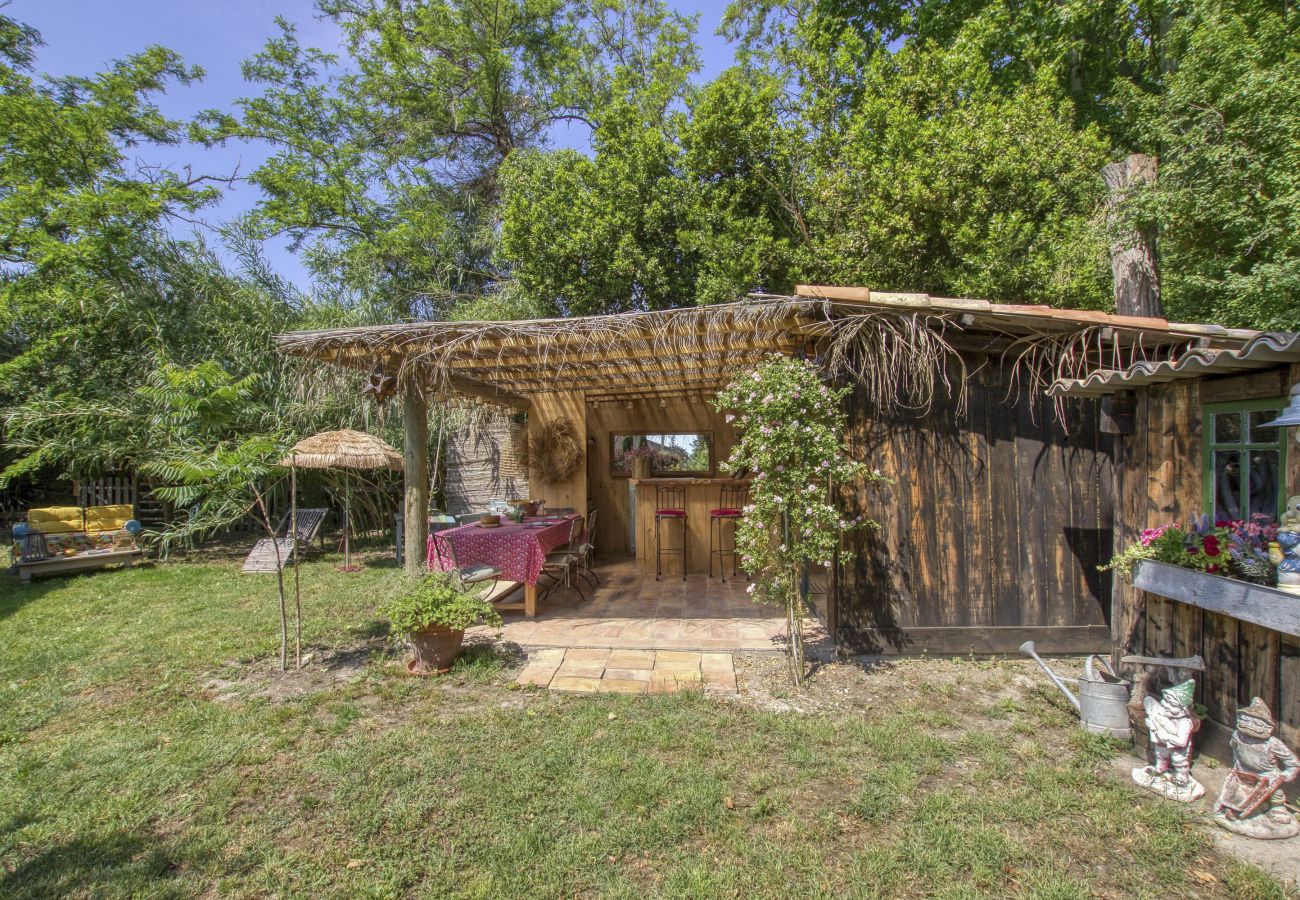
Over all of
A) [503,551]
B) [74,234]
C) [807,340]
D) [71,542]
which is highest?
[74,234]

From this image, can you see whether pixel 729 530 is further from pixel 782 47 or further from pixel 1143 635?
pixel 782 47

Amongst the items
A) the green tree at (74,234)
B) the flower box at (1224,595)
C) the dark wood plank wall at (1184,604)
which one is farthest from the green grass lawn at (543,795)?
the green tree at (74,234)

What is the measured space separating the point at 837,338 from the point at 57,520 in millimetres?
10375

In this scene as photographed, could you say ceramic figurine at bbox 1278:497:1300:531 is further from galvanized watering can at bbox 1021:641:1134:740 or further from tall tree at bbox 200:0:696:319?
tall tree at bbox 200:0:696:319

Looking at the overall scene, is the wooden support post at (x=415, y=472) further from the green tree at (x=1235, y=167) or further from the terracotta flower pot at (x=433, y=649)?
the green tree at (x=1235, y=167)

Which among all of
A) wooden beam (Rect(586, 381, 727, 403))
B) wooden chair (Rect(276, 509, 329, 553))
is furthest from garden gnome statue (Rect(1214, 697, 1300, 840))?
wooden chair (Rect(276, 509, 329, 553))

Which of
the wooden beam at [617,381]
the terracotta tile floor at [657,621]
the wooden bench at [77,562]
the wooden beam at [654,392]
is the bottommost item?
the terracotta tile floor at [657,621]

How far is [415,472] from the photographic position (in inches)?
206

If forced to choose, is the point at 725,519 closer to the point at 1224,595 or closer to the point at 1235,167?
the point at 1224,595

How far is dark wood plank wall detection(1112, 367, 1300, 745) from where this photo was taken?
2517 millimetres

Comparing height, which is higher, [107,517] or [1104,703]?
[107,517]

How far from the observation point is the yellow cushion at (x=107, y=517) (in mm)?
8234

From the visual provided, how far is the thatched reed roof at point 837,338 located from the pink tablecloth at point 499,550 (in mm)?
1439

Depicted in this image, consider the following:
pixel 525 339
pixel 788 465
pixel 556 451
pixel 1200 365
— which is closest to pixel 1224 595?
pixel 1200 365
